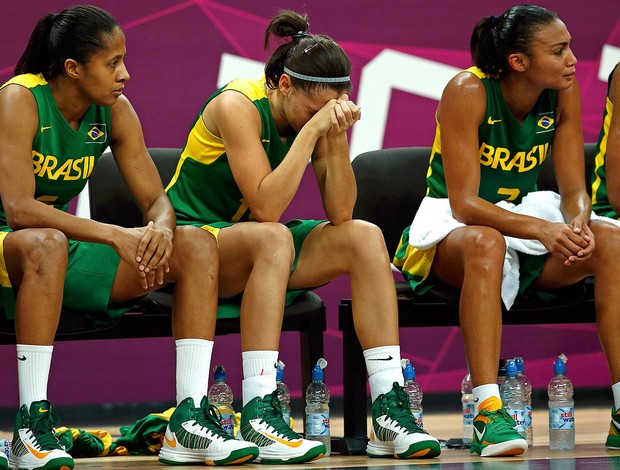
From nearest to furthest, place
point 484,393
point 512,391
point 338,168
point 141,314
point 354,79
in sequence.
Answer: point 484,393
point 338,168
point 141,314
point 512,391
point 354,79

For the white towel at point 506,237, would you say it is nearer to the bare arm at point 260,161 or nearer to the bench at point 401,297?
the bench at point 401,297

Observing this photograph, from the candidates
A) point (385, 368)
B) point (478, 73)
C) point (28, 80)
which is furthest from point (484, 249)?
point (28, 80)

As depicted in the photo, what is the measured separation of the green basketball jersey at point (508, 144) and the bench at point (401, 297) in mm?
242

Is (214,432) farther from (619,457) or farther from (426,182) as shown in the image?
(426,182)

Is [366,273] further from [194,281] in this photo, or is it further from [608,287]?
[608,287]

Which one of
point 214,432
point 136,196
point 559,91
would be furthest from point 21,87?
point 559,91

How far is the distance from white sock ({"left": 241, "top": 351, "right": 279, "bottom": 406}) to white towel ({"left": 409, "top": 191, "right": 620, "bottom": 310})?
27.8 inches

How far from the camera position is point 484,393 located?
307 centimetres

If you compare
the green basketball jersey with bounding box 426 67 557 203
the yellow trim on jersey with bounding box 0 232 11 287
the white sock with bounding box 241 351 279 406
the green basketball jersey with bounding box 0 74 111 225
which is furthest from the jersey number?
the yellow trim on jersey with bounding box 0 232 11 287

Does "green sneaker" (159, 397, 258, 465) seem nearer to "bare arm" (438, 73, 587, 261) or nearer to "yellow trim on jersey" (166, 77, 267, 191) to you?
"yellow trim on jersey" (166, 77, 267, 191)

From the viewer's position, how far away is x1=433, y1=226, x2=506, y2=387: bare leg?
3.13 m

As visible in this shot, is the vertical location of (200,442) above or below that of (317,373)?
below

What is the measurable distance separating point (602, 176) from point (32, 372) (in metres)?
2.02

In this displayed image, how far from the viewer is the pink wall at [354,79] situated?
14.9ft
